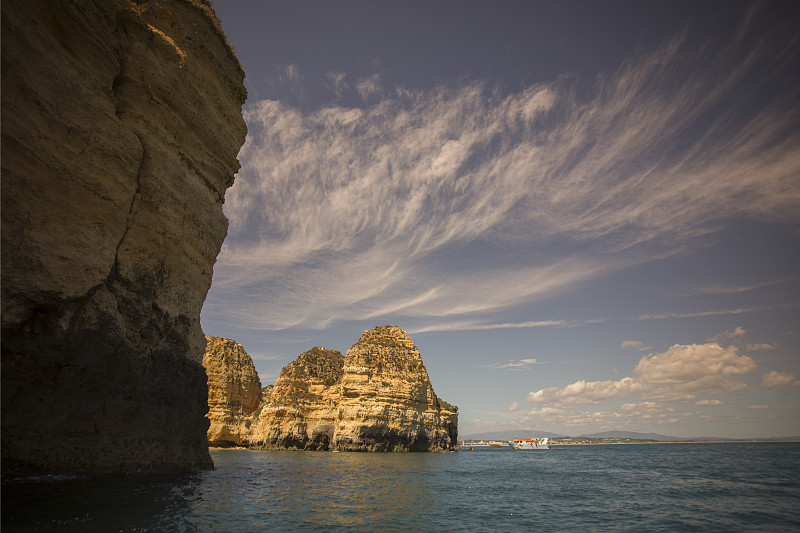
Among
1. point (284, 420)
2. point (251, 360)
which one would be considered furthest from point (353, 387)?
point (251, 360)

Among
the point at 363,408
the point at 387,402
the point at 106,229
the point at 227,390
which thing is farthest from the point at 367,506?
the point at 227,390

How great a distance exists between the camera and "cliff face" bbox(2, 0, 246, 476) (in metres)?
9.32

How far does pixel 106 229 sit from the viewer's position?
37.9 feet

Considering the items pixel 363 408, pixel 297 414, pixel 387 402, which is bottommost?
pixel 297 414

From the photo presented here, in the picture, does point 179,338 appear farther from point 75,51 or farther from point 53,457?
point 75,51

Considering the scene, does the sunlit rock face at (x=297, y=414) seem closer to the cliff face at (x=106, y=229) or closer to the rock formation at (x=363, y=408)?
the rock formation at (x=363, y=408)

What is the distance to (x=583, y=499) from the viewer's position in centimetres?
1714

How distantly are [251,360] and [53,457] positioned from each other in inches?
2442

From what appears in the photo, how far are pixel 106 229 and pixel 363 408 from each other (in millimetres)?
48666

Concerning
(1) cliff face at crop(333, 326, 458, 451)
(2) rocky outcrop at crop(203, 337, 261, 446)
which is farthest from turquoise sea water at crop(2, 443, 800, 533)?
(2) rocky outcrop at crop(203, 337, 261, 446)

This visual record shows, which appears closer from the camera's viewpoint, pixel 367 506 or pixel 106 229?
pixel 106 229

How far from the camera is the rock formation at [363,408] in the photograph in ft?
179

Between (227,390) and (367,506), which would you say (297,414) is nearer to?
(227,390)

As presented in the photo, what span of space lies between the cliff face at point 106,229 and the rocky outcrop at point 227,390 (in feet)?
163
